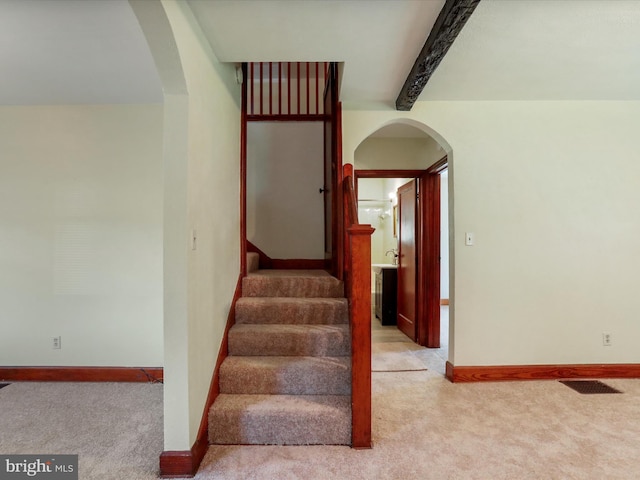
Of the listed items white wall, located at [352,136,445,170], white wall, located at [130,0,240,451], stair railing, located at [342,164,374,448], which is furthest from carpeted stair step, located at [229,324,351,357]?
white wall, located at [352,136,445,170]

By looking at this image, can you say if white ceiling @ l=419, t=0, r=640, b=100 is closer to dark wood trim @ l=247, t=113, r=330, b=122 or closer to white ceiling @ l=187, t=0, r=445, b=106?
white ceiling @ l=187, t=0, r=445, b=106

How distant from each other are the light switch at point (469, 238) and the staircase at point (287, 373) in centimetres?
113

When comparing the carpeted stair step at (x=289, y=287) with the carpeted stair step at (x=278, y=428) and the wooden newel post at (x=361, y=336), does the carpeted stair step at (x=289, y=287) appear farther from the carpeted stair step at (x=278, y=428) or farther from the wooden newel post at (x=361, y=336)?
the carpeted stair step at (x=278, y=428)

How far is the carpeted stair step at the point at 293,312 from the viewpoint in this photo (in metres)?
2.44

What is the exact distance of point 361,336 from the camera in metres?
1.83

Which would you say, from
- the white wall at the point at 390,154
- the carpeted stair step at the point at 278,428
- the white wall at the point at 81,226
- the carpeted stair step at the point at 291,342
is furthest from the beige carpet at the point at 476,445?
the white wall at the point at 390,154

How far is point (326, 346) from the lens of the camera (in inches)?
86.7

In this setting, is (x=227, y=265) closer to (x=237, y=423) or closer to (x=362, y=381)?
(x=237, y=423)

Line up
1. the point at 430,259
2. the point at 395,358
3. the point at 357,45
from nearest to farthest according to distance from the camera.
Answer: the point at 357,45 < the point at 395,358 < the point at 430,259

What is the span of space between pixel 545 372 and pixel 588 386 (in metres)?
0.29

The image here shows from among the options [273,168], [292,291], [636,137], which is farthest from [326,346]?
[636,137]

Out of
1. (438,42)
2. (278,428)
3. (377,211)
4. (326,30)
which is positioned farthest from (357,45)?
(377,211)

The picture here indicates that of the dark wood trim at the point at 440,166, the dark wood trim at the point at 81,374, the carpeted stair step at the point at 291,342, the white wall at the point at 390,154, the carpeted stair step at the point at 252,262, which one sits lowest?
the dark wood trim at the point at 81,374

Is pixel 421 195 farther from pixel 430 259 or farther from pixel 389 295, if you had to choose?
pixel 389 295
